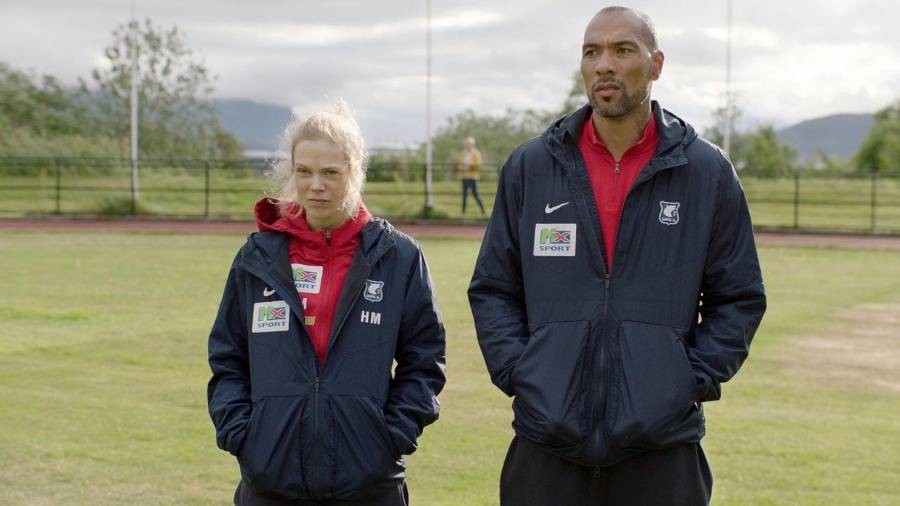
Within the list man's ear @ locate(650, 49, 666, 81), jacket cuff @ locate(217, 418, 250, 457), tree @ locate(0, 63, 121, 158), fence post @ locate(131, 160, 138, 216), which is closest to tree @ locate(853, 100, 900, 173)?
tree @ locate(0, 63, 121, 158)

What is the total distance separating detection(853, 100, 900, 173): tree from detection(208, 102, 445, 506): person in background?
63.1 m

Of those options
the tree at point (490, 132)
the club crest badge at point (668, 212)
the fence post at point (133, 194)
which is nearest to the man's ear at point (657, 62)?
the club crest badge at point (668, 212)

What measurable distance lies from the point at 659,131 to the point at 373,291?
97 centimetres

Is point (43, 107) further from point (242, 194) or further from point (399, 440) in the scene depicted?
point (399, 440)

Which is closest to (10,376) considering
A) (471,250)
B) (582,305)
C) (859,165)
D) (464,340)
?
(464,340)

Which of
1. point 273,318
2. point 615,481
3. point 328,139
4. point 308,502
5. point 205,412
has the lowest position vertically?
point 205,412

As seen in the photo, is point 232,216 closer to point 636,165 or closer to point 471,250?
point 471,250

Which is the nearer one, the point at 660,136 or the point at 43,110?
the point at 660,136

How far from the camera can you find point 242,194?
29.5 metres

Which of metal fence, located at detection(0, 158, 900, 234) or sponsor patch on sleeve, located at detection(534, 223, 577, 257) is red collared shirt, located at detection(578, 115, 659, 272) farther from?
metal fence, located at detection(0, 158, 900, 234)

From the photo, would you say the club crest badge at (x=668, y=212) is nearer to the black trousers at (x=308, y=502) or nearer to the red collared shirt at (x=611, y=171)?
the red collared shirt at (x=611, y=171)

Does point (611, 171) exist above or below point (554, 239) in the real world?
above

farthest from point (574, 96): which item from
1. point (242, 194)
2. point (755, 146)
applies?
point (755, 146)

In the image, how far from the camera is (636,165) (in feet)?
11.1
